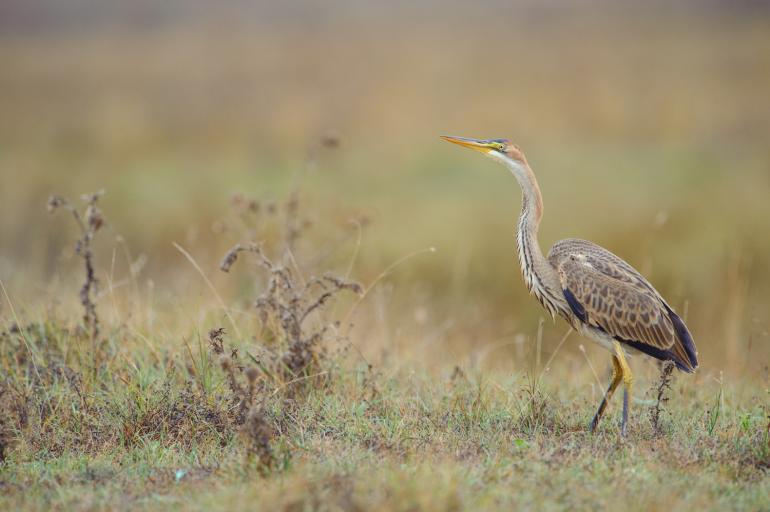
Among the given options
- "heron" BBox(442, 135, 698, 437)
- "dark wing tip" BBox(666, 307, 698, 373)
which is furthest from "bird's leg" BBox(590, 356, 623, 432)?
"dark wing tip" BBox(666, 307, 698, 373)

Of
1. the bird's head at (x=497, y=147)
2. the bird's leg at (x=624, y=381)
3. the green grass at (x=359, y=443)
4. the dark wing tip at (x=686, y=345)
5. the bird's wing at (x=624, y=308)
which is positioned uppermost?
the bird's head at (x=497, y=147)

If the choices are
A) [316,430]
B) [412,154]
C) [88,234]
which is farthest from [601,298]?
[412,154]

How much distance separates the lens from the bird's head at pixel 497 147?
5.08 metres

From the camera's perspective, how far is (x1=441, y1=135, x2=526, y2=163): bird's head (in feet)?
16.7

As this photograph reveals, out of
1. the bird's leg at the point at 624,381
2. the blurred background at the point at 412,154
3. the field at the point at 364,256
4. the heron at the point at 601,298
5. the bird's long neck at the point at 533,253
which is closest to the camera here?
the field at the point at 364,256

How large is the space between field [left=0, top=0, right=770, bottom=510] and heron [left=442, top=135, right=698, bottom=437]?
0.29m

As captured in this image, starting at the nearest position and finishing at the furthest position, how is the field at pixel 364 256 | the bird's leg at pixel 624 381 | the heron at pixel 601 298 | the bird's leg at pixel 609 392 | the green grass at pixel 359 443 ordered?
the green grass at pixel 359 443, the field at pixel 364 256, the bird's leg at pixel 624 381, the bird's leg at pixel 609 392, the heron at pixel 601 298

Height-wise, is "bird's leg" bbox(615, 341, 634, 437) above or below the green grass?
above

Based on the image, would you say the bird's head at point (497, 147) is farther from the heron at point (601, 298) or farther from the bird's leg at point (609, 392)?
the bird's leg at point (609, 392)

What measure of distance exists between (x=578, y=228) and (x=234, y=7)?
763 inches

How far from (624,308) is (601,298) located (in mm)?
134

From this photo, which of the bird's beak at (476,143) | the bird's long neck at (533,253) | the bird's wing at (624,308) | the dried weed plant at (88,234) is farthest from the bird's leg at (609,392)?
the dried weed plant at (88,234)

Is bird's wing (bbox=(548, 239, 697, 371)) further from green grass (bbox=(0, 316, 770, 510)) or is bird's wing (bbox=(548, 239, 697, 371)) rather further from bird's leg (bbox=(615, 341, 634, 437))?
green grass (bbox=(0, 316, 770, 510))

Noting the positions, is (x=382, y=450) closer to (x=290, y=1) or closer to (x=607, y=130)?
(x=607, y=130)
